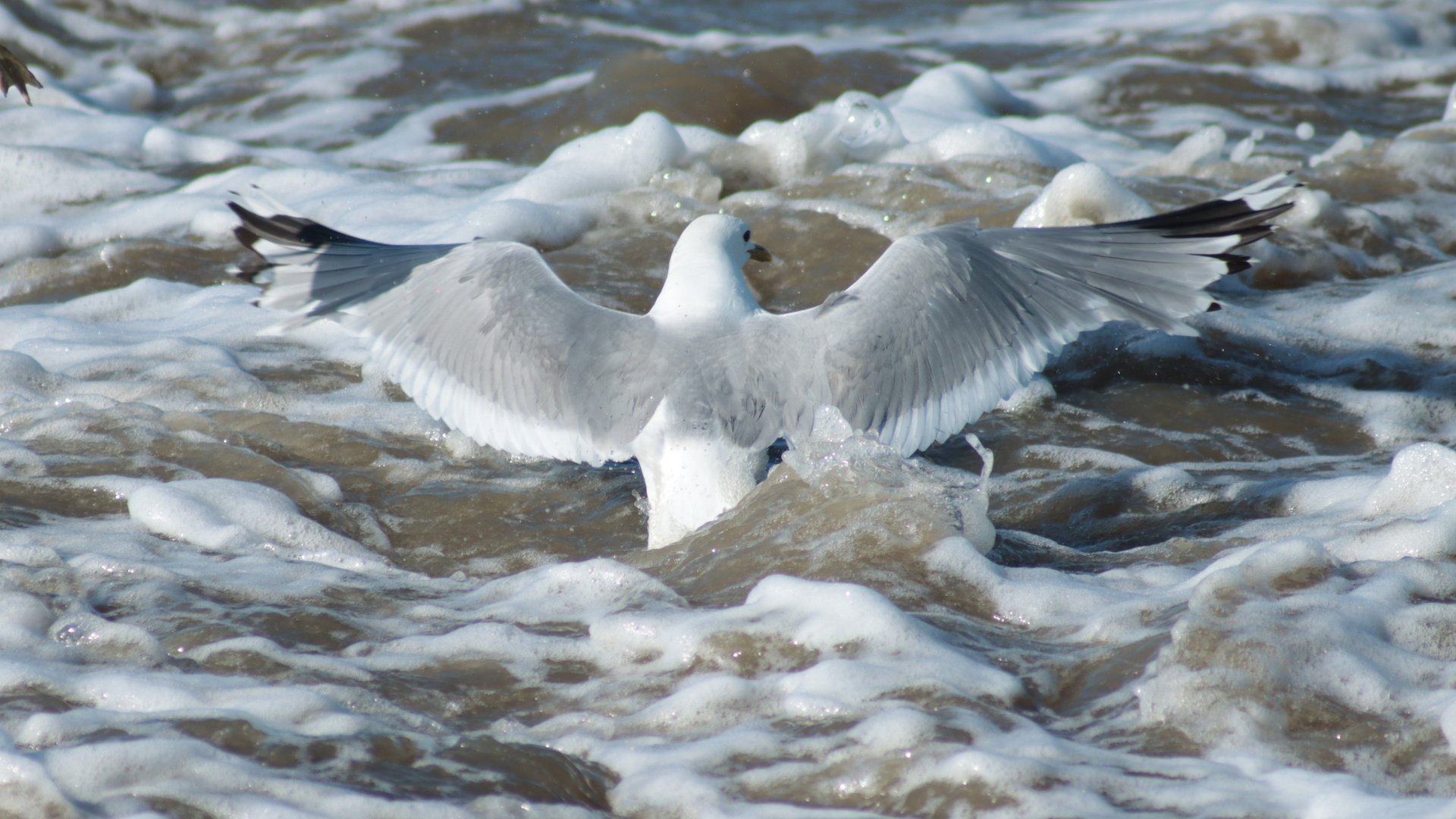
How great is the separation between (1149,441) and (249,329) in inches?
154

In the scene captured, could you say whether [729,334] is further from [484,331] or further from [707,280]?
[484,331]

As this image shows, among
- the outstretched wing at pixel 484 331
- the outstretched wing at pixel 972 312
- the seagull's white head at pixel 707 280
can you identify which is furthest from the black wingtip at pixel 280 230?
the outstretched wing at pixel 972 312

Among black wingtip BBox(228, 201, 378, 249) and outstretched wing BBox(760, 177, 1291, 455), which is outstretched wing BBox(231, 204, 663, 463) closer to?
black wingtip BBox(228, 201, 378, 249)

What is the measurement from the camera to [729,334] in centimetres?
430

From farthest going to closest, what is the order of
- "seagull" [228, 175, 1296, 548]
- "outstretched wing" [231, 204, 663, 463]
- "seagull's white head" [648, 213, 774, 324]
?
"seagull's white head" [648, 213, 774, 324]
"outstretched wing" [231, 204, 663, 463]
"seagull" [228, 175, 1296, 548]

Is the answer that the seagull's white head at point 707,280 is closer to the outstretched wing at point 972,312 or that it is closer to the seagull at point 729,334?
the seagull at point 729,334

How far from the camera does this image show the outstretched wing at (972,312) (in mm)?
4094

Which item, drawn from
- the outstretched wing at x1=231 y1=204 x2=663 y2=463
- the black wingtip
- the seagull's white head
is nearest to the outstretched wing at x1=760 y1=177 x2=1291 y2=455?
the seagull's white head

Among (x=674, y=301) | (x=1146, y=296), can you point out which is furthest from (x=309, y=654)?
(x=1146, y=296)

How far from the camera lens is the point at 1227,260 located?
413 centimetres

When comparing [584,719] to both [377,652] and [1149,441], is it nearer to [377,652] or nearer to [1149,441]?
[377,652]

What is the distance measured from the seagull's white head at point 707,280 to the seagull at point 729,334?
1 cm

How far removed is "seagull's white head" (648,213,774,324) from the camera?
446 cm

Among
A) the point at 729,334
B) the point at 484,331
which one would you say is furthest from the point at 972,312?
the point at 484,331
